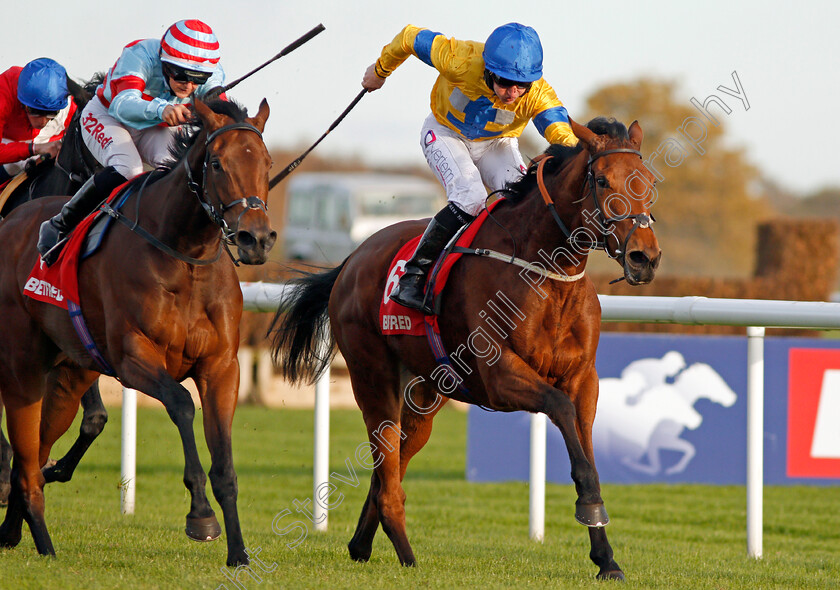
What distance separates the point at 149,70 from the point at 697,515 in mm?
4896

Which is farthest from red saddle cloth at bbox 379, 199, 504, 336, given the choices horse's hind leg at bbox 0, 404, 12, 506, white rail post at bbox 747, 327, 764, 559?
horse's hind leg at bbox 0, 404, 12, 506

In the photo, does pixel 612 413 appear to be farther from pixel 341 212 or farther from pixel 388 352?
pixel 341 212

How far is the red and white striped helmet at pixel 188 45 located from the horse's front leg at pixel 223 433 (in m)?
1.33

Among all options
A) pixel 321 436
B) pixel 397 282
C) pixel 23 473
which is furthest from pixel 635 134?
pixel 23 473

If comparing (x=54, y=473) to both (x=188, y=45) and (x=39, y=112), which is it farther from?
(x=188, y=45)

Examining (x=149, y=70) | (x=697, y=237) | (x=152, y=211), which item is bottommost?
(x=152, y=211)

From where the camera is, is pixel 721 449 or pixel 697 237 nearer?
pixel 721 449

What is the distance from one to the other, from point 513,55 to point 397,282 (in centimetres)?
120

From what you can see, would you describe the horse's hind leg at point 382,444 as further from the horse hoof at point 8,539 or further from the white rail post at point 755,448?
the white rail post at point 755,448

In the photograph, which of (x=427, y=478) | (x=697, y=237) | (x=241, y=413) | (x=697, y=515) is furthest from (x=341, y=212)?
(x=697, y=237)

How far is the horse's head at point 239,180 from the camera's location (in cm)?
391

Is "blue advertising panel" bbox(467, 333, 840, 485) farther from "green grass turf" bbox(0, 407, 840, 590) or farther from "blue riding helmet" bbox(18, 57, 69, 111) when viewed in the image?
"blue riding helmet" bbox(18, 57, 69, 111)

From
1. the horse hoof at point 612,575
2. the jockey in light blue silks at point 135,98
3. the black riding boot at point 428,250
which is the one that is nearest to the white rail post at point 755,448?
the horse hoof at point 612,575

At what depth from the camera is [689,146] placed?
4.98 m
